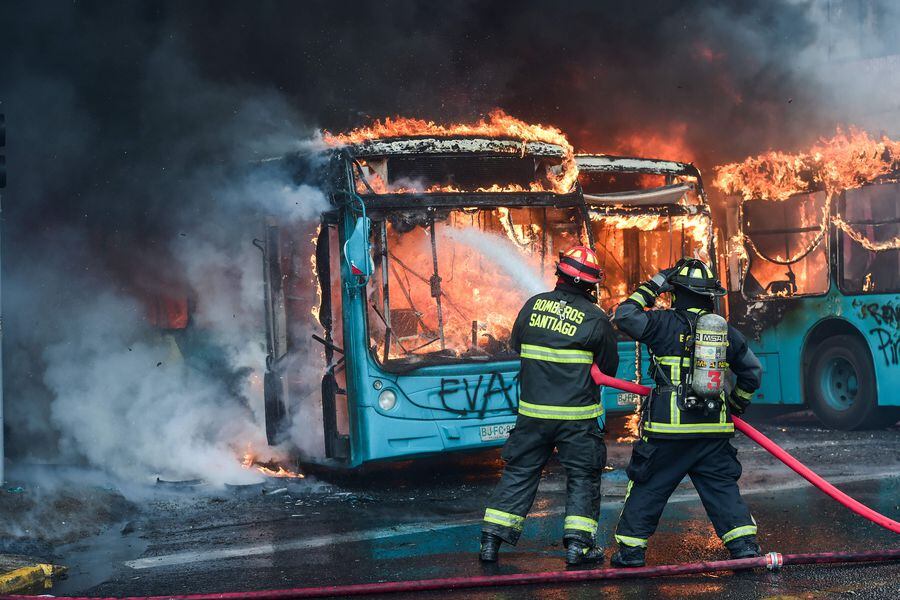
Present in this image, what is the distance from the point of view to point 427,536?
22.8 ft

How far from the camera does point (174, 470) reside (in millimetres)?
10195

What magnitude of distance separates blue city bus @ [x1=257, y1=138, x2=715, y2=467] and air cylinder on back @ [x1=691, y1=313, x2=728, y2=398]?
3216mm

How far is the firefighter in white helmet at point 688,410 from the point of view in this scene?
5656mm

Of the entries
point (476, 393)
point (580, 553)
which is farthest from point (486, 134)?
point (580, 553)

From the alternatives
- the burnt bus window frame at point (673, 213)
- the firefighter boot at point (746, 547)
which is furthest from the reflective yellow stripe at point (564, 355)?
the burnt bus window frame at point (673, 213)

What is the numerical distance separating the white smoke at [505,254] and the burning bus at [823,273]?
4640 millimetres

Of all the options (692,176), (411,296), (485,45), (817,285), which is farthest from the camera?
(485,45)

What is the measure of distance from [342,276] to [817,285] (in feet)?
20.8

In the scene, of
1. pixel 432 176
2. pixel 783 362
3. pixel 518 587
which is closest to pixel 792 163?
pixel 783 362

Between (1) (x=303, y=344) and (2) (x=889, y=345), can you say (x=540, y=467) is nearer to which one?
(1) (x=303, y=344)

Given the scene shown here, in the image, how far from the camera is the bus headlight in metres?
8.56

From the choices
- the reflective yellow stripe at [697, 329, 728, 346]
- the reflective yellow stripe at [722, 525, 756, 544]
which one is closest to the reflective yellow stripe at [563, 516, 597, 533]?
the reflective yellow stripe at [722, 525, 756, 544]

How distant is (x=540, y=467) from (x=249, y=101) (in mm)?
9184

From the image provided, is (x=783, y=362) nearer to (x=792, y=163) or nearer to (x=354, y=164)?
(x=792, y=163)
